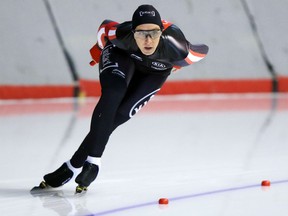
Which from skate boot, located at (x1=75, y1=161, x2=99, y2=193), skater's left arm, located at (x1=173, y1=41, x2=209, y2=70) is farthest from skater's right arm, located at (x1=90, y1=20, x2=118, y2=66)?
skate boot, located at (x1=75, y1=161, x2=99, y2=193)

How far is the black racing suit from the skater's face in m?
0.10

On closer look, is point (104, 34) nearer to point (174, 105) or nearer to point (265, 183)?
point (265, 183)

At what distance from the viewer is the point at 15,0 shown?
31.8 ft

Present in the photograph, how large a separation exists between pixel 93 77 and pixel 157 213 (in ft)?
21.0

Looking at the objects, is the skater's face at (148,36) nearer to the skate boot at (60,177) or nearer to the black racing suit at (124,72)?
the black racing suit at (124,72)

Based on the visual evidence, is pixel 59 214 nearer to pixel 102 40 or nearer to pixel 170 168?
pixel 102 40

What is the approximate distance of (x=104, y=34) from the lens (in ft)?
14.5

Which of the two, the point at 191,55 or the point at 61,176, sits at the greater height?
the point at 191,55

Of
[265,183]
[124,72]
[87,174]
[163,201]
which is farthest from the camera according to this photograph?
[265,183]

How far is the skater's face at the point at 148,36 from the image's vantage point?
404cm

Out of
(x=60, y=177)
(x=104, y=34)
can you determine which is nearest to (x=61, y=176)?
(x=60, y=177)

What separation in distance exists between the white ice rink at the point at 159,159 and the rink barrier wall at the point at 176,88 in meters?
0.20

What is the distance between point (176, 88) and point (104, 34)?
6.31 metres

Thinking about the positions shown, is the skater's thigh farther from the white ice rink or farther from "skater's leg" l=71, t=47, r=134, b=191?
the white ice rink
